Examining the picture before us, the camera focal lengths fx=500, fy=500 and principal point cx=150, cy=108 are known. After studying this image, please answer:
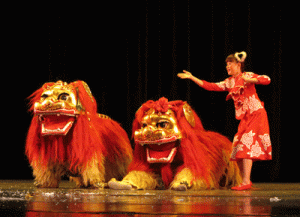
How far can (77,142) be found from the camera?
3.11m

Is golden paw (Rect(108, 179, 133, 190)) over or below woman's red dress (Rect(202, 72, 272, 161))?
below

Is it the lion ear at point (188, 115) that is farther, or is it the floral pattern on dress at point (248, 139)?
the lion ear at point (188, 115)

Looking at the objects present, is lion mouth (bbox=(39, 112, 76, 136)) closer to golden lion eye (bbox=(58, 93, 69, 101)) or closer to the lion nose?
golden lion eye (bbox=(58, 93, 69, 101))

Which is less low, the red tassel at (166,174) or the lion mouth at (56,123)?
the lion mouth at (56,123)

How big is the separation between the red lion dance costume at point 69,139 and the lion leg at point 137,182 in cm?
16

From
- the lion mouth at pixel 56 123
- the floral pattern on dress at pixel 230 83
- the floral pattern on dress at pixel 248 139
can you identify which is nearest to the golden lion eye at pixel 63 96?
the lion mouth at pixel 56 123

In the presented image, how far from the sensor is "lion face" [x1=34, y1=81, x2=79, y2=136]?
3061 mm

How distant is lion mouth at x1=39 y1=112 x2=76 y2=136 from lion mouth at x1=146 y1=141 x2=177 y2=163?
1.69 feet

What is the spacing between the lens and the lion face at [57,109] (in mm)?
3061

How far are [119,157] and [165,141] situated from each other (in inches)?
18.5

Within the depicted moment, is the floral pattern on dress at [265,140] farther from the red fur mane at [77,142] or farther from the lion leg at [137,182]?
the red fur mane at [77,142]

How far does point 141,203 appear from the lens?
2.02m

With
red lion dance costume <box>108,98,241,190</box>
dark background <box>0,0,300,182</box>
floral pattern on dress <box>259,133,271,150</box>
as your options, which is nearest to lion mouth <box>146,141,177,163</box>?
red lion dance costume <box>108,98,241,190</box>

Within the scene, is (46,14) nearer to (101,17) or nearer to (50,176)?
(101,17)
